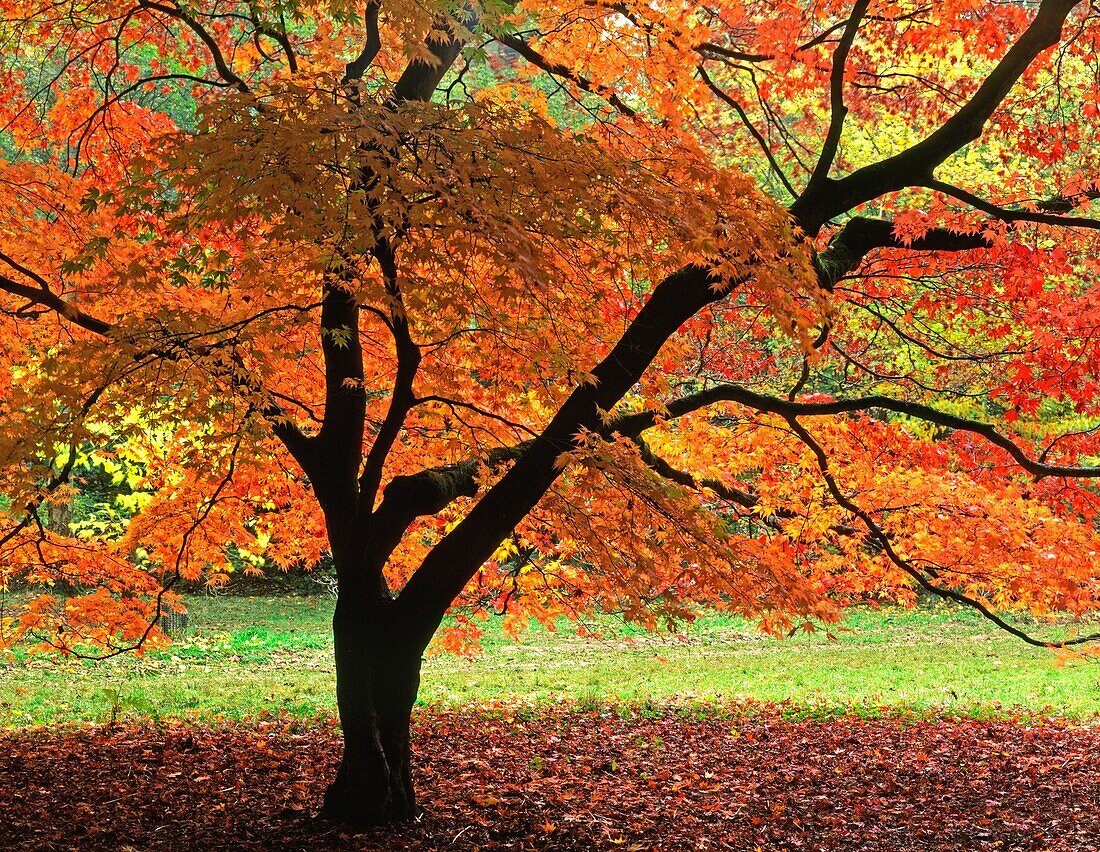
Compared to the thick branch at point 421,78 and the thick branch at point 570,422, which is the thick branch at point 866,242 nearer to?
the thick branch at point 570,422

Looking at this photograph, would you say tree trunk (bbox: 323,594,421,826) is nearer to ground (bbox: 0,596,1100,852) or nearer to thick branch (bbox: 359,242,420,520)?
ground (bbox: 0,596,1100,852)

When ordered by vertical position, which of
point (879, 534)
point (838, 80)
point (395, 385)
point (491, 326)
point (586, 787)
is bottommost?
point (586, 787)

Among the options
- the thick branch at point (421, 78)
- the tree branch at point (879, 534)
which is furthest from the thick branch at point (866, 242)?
the thick branch at point (421, 78)

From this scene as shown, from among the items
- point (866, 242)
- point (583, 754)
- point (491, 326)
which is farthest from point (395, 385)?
point (583, 754)

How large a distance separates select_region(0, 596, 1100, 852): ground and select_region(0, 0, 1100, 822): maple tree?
1.03m

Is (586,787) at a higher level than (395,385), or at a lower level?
lower

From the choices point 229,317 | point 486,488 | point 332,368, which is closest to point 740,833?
point 486,488

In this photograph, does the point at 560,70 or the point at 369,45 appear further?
the point at 560,70

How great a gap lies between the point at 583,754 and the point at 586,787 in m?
1.21

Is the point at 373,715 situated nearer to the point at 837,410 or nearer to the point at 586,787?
the point at 586,787

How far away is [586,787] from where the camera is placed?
727 cm

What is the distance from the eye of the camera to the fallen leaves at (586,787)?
19.3 ft

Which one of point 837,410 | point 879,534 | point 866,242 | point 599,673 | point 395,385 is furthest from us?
point 599,673

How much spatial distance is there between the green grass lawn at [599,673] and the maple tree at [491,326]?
8.09 feet
